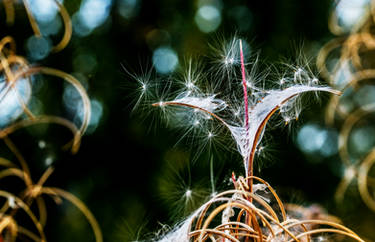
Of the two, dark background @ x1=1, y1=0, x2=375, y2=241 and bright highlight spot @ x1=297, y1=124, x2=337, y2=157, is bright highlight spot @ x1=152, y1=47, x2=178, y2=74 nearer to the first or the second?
dark background @ x1=1, y1=0, x2=375, y2=241

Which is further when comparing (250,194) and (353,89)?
(353,89)

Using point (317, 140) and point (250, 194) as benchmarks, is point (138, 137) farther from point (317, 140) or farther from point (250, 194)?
point (250, 194)

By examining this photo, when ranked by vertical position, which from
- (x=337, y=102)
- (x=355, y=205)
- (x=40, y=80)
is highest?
(x=40, y=80)

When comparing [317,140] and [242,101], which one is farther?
[317,140]

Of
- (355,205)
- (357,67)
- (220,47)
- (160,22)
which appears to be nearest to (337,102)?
(357,67)

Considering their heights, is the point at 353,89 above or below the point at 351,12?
below

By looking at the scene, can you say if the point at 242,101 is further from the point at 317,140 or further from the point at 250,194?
the point at 317,140

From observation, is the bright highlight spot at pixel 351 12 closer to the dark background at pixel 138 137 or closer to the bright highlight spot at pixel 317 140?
the dark background at pixel 138 137

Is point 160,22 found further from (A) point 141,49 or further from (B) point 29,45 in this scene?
(B) point 29,45

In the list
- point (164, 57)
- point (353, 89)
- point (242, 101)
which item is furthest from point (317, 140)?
point (242, 101)
